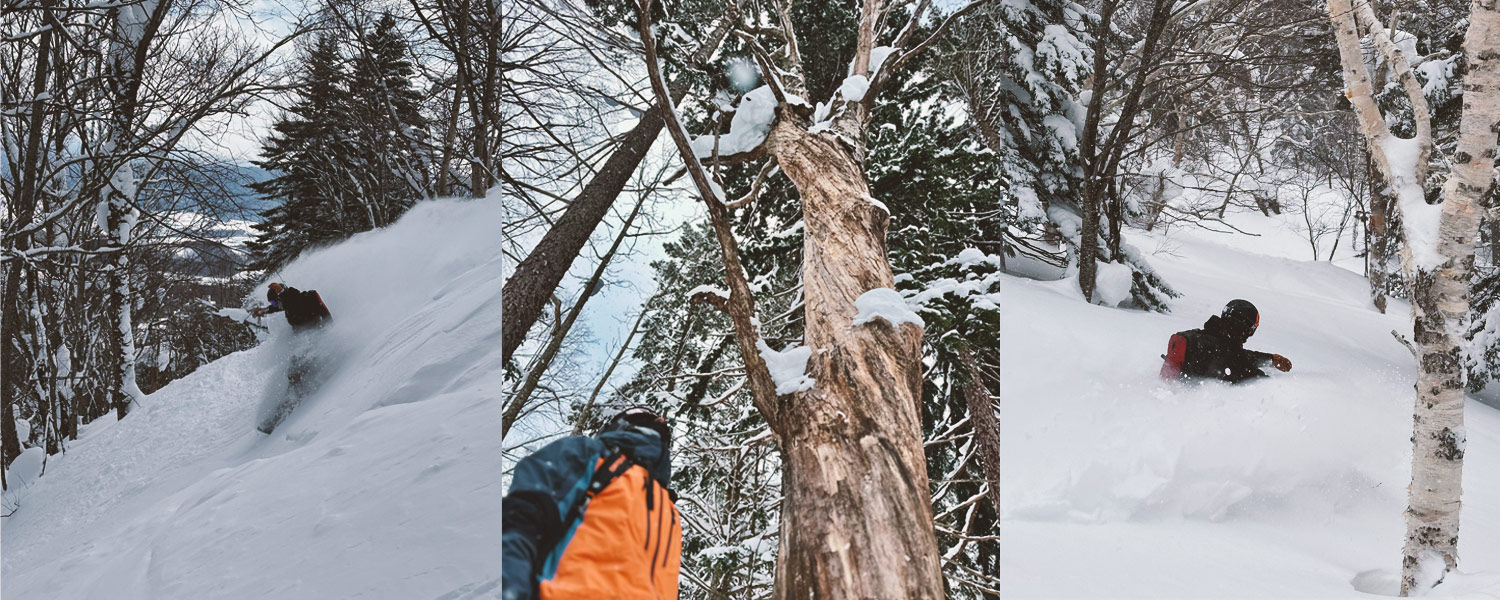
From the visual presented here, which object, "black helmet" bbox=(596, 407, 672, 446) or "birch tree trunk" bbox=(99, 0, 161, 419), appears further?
"black helmet" bbox=(596, 407, 672, 446)

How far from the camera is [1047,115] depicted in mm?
2262

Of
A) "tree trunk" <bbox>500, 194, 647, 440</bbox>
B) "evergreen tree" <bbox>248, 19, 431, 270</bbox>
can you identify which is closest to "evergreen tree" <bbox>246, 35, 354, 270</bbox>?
"evergreen tree" <bbox>248, 19, 431, 270</bbox>

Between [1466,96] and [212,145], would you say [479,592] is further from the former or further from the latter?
[1466,96]

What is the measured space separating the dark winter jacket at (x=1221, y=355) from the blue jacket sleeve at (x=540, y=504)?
1589mm

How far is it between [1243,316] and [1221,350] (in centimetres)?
10

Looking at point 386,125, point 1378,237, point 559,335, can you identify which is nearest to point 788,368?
point 559,335

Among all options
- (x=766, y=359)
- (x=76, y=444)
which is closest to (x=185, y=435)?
(x=76, y=444)

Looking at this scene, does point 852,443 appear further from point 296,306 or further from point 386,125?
point 386,125

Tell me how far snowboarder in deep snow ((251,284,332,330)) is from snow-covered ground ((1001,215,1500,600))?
5.71ft

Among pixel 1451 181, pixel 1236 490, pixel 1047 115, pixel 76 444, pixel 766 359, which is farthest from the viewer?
pixel 1047 115

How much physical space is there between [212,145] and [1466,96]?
2629mm

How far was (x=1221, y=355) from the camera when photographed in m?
1.94

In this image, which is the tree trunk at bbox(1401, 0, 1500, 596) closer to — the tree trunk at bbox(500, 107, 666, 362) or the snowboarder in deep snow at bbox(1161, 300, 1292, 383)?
the snowboarder in deep snow at bbox(1161, 300, 1292, 383)

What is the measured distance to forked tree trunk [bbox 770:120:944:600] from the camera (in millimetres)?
1118
